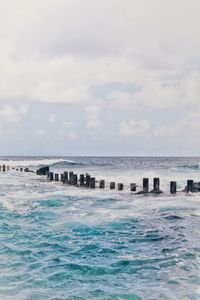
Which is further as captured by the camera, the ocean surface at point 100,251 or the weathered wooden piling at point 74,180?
the weathered wooden piling at point 74,180

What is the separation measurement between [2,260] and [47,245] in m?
1.71

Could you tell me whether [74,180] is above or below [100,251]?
above

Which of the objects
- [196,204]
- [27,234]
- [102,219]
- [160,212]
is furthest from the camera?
[196,204]

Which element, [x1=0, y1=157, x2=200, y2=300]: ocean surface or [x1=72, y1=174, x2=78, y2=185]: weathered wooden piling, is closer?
[x1=0, y1=157, x2=200, y2=300]: ocean surface

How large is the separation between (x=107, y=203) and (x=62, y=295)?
496 inches

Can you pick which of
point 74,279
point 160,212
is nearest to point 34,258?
point 74,279

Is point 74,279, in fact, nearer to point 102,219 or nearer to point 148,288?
point 148,288

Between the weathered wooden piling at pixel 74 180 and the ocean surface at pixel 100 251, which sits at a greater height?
the weathered wooden piling at pixel 74 180

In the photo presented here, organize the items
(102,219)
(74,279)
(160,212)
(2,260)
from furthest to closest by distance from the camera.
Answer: (160,212)
(102,219)
(2,260)
(74,279)

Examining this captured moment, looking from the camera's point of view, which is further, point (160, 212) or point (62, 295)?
point (160, 212)

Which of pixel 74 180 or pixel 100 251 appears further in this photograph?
pixel 74 180

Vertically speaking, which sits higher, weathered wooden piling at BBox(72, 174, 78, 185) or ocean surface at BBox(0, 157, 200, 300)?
Result: weathered wooden piling at BBox(72, 174, 78, 185)

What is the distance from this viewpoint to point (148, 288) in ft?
26.3

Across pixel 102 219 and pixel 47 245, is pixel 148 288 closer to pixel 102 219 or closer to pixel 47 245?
pixel 47 245
